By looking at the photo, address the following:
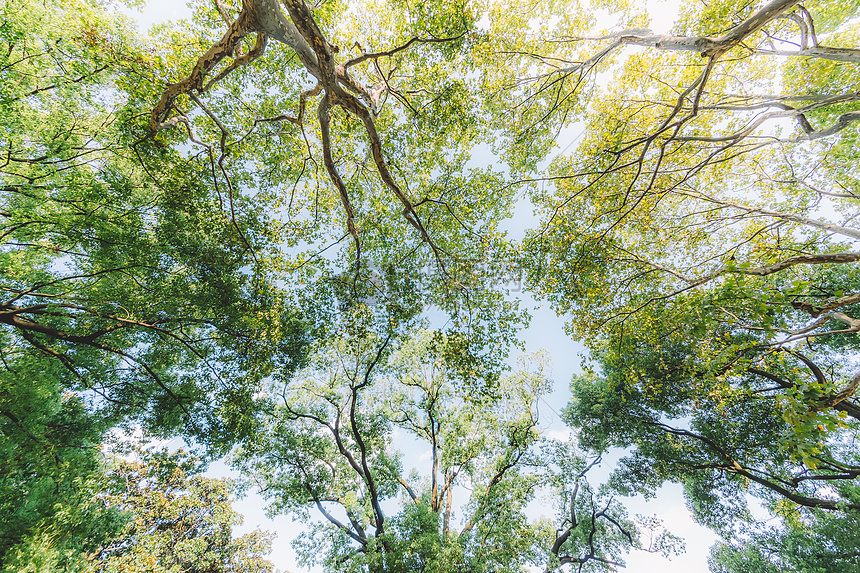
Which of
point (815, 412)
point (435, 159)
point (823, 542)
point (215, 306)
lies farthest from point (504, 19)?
point (823, 542)

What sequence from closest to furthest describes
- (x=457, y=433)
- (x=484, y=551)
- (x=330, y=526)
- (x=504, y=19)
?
(x=504, y=19)
(x=484, y=551)
(x=330, y=526)
(x=457, y=433)

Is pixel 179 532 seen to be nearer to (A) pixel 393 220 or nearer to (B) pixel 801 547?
(A) pixel 393 220

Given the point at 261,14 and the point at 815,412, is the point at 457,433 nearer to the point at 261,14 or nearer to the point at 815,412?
the point at 815,412

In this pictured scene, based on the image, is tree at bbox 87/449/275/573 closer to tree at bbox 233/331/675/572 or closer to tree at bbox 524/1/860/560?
tree at bbox 233/331/675/572

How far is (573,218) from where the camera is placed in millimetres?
6910

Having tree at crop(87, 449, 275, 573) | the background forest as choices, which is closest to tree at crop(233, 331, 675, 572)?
the background forest

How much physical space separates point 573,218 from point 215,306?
972 cm

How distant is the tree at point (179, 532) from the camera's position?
40.5 ft

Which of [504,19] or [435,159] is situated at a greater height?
[504,19]

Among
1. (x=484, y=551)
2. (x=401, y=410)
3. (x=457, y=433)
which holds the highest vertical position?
(x=401, y=410)

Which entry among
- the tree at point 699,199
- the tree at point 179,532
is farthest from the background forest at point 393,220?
the tree at point 179,532

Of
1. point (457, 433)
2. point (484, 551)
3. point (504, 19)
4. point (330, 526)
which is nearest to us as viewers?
point (504, 19)

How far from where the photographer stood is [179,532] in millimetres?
15828

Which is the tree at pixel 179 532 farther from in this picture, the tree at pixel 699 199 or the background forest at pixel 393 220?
the tree at pixel 699 199
